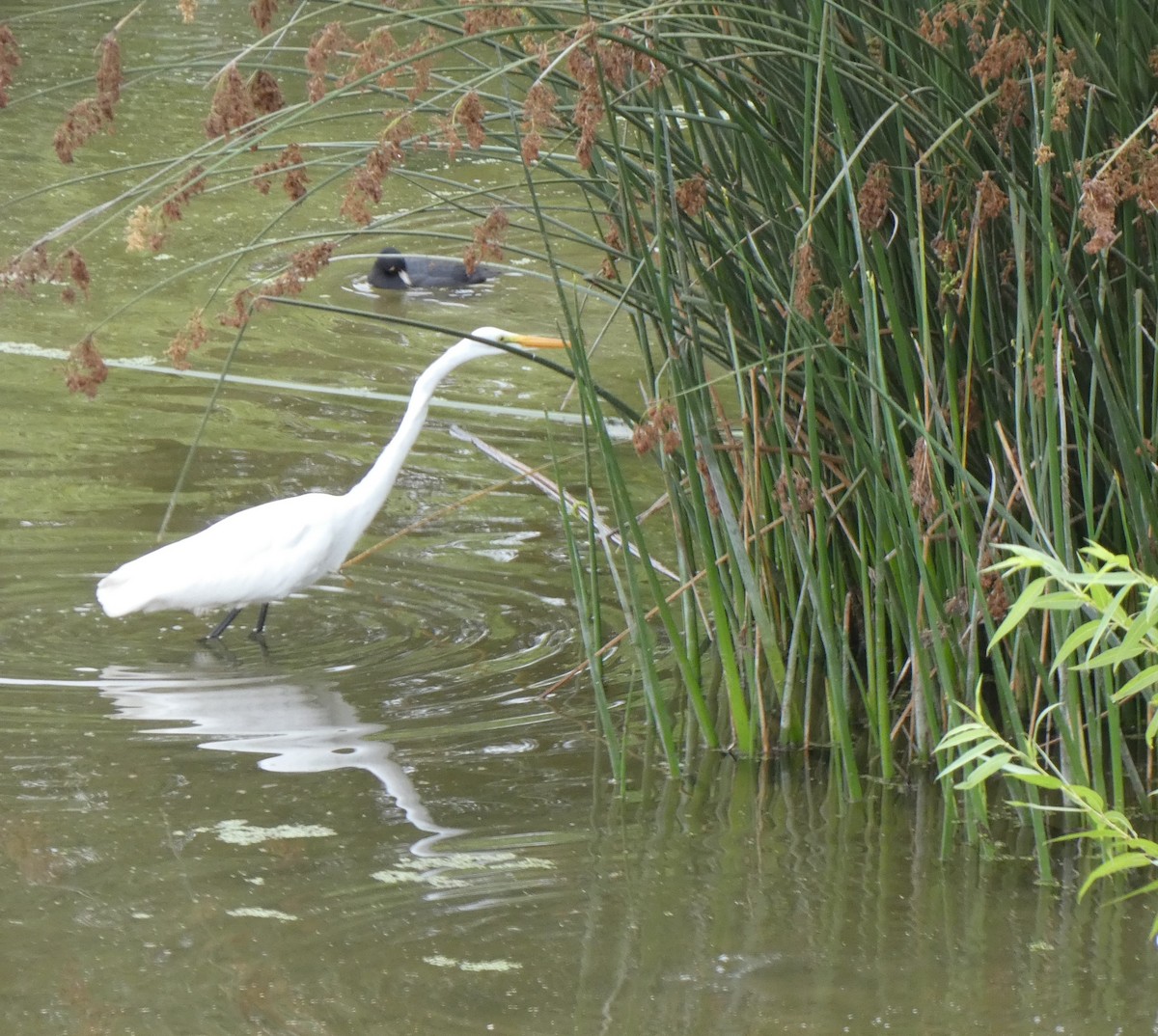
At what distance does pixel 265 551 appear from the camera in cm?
451

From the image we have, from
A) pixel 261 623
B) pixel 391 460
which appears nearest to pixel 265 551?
pixel 261 623

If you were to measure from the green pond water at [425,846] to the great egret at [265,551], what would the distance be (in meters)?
0.13

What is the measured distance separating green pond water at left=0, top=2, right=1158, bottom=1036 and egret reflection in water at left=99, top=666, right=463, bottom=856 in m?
0.01

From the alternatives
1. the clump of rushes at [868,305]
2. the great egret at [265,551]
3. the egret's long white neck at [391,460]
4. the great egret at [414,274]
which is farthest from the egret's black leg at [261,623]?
the great egret at [414,274]

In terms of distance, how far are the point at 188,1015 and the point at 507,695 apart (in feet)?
5.07

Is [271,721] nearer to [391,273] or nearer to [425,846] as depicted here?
[425,846]

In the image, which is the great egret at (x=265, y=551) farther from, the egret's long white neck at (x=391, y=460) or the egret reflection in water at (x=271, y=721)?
the egret reflection in water at (x=271, y=721)

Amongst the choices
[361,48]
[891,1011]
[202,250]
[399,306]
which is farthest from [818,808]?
[202,250]

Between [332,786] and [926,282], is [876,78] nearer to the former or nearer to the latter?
[926,282]

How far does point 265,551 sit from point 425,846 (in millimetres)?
1633

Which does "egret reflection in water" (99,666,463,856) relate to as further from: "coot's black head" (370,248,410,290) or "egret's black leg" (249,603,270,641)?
"coot's black head" (370,248,410,290)

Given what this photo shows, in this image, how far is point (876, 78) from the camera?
9.34 ft

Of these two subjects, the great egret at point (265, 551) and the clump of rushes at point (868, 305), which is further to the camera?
the great egret at point (265, 551)

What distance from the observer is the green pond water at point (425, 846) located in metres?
2.51
